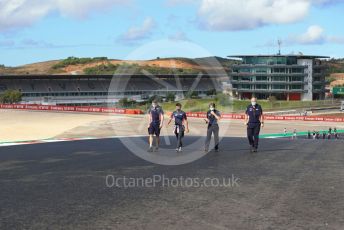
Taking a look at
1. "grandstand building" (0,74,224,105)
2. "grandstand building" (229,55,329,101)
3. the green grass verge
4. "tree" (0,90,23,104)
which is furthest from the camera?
"grandstand building" (229,55,329,101)

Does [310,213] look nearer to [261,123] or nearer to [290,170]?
[290,170]

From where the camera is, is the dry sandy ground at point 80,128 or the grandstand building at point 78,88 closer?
the dry sandy ground at point 80,128

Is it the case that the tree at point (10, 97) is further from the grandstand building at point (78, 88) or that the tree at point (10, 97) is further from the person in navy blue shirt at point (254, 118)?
the person in navy blue shirt at point (254, 118)

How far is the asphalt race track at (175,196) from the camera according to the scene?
6.50 m

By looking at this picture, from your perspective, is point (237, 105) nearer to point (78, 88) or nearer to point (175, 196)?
point (78, 88)

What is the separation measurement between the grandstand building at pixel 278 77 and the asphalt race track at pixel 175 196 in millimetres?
128956

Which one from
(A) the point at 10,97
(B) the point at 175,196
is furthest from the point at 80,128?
(A) the point at 10,97

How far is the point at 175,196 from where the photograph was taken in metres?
8.20

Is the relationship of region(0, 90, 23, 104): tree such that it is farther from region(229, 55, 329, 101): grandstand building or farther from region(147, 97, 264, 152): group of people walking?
region(147, 97, 264, 152): group of people walking

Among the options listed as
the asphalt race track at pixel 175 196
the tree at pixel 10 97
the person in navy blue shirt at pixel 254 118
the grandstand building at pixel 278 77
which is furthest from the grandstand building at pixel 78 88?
the asphalt race track at pixel 175 196

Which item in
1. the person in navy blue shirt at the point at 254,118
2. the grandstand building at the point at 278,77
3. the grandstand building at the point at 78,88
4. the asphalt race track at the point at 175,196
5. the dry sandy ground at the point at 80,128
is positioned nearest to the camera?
the asphalt race track at the point at 175,196

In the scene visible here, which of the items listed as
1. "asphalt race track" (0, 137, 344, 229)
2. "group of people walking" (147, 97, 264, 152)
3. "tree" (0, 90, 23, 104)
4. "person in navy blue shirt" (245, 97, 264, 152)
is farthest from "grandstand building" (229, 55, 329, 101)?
"asphalt race track" (0, 137, 344, 229)

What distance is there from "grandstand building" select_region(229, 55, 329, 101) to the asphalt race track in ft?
423

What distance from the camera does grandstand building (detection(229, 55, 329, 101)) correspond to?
139375 mm
